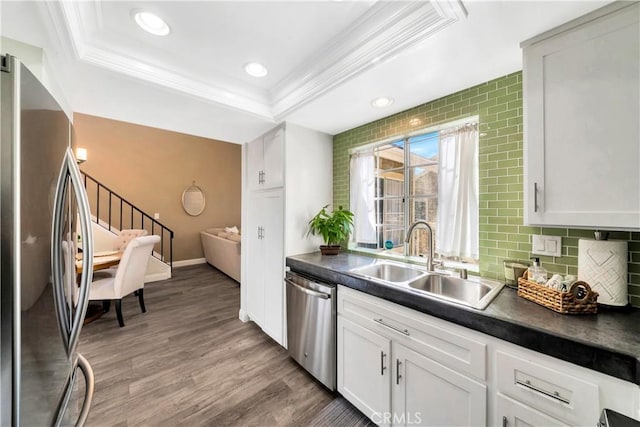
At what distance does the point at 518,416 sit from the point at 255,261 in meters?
2.38

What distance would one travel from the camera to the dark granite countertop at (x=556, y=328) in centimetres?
79

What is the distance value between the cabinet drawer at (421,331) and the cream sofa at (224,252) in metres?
3.14

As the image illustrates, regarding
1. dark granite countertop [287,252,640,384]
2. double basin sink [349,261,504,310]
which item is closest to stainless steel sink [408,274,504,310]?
double basin sink [349,261,504,310]

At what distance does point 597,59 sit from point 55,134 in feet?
6.99

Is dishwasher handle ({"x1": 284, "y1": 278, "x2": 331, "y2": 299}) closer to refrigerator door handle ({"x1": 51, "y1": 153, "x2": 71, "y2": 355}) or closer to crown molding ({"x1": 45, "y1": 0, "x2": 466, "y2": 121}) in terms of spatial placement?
refrigerator door handle ({"x1": 51, "y1": 153, "x2": 71, "y2": 355})

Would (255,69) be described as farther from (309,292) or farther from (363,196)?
(309,292)

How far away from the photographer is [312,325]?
6.18 ft

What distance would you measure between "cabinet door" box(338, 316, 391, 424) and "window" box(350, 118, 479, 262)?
86 centimetres

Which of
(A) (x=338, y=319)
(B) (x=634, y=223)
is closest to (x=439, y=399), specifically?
(A) (x=338, y=319)

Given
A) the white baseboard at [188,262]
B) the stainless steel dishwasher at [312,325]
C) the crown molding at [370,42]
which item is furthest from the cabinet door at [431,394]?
the white baseboard at [188,262]

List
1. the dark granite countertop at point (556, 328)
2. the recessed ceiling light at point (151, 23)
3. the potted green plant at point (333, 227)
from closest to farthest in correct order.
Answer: the dark granite countertop at point (556, 328) → the recessed ceiling light at point (151, 23) → the potted green plant at point (333, 227)

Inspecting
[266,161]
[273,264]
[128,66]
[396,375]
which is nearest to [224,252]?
[273,264]

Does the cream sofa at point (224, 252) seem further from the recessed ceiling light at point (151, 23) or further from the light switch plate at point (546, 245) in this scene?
the light switch plate at point (546, 245)

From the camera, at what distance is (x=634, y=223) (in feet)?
3.10
